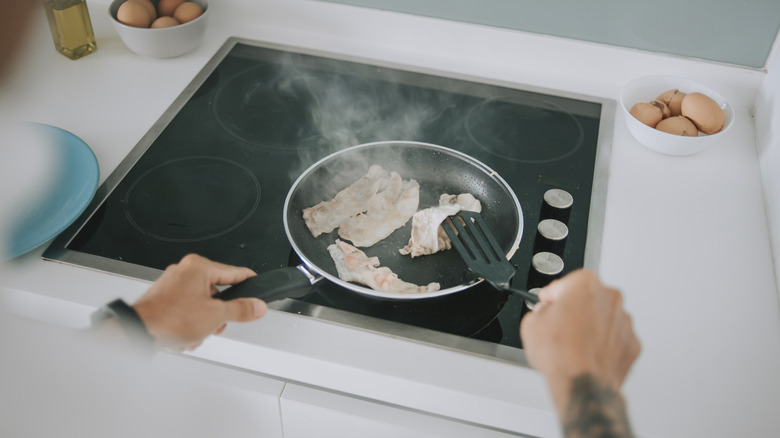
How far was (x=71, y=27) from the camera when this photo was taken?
1.21m

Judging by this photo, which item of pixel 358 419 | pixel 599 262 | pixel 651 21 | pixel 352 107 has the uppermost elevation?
pixel 651 21

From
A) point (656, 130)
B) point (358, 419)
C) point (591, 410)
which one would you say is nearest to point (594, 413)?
point (591, 410)

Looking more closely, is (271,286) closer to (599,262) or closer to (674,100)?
(599,262)

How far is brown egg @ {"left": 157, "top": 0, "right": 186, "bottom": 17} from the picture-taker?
4.09ft

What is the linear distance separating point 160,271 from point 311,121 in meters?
0.44

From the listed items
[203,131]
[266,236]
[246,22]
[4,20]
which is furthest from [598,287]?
[246,22]

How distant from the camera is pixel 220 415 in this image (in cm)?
88

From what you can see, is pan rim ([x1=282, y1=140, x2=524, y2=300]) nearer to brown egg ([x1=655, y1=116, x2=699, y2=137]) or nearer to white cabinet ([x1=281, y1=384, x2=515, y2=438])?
white cabinet ([x1=281, y1=384, x2=515, y2=438])

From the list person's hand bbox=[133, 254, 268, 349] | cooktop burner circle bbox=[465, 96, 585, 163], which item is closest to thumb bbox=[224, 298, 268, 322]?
person's hand bbox=[133, 254, 268, 349]

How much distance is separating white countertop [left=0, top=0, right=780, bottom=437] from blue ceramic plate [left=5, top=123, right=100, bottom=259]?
4cm

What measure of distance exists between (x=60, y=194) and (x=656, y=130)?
38.2 inches

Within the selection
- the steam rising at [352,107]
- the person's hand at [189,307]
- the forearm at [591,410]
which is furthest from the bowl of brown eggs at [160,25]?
the forearm at [591,410]

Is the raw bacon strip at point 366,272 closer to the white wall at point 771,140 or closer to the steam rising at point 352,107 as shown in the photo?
→ the steam rising at point 352,107

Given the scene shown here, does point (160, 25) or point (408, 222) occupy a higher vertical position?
point (160, 25)
